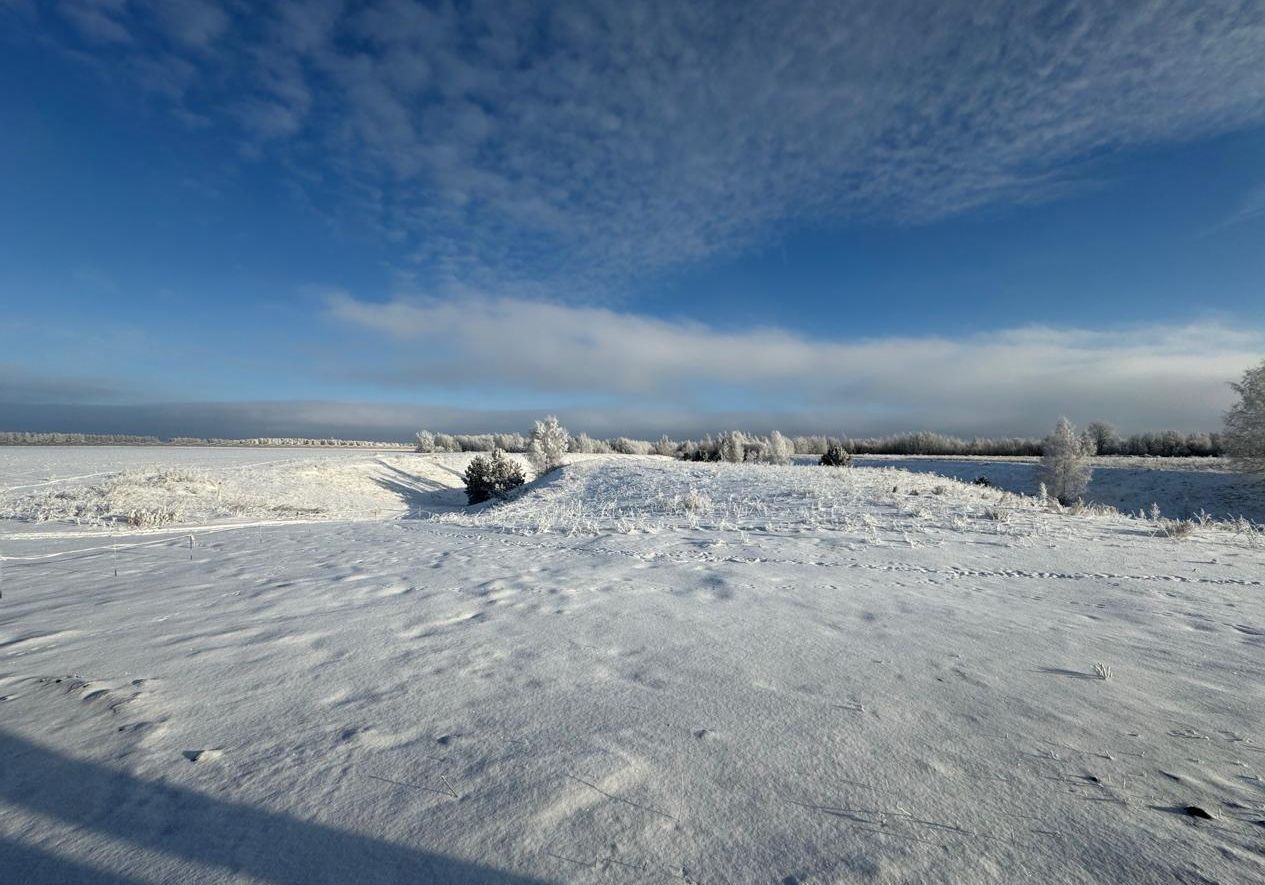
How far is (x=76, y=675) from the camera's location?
3.20m

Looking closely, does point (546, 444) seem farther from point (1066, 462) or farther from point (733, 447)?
point (1066, 462)

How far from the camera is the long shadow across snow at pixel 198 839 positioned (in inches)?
65.7

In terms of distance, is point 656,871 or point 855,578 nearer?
point 656,871

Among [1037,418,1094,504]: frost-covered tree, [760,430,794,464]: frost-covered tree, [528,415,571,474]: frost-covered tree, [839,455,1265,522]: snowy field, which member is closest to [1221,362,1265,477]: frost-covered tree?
[839,455,1265,522]: snowy field

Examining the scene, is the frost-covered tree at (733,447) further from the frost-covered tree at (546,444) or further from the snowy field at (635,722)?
the snowy field at (635,722)

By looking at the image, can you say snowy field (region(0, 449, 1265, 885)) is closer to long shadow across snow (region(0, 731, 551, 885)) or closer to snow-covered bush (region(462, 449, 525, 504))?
long shadow across snow (region(0, 731, 551, 885))

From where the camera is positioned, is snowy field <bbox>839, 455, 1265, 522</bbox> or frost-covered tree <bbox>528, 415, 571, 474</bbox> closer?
snowy field <bbox>839, 455, 1265, 522</bbox>

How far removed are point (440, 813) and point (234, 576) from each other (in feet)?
18.5

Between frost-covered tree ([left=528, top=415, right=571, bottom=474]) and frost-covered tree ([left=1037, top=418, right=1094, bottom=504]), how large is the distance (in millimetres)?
31676

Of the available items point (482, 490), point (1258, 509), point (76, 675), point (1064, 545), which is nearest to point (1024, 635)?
point (1064, 545)

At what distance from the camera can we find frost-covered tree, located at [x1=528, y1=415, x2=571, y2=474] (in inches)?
1470

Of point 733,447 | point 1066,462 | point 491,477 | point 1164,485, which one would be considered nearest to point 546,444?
point 491,477

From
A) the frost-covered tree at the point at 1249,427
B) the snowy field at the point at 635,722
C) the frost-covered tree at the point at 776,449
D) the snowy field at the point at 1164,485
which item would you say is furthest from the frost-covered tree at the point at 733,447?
the snowy field at the point at 635,722

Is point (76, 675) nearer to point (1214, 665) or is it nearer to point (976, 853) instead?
point (976, 853)
